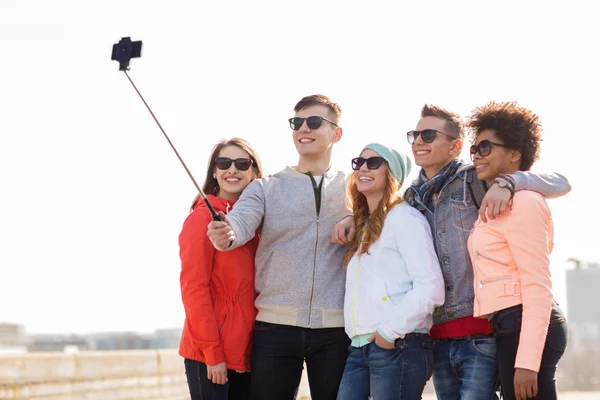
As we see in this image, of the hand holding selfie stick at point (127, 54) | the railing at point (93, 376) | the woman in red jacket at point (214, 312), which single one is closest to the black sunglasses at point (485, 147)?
the hand holding selfie stick at point (127, 54)

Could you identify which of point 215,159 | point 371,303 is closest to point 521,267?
point 371,303

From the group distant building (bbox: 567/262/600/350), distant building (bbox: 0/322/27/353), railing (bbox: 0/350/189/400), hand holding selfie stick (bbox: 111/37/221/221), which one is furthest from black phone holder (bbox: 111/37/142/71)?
distant building (bbox: 567/262/600/350)

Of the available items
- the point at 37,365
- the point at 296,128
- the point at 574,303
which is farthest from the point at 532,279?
the point at 574,303

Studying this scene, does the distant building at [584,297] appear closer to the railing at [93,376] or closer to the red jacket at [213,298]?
the railing at [93,376]

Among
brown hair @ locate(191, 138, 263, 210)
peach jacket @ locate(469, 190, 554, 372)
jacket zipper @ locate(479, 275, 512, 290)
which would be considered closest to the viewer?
peach jacket @ locate(469, 190, 554, 372)

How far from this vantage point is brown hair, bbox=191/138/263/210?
5055 millimetres

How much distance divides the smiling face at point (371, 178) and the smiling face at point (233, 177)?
715 mm

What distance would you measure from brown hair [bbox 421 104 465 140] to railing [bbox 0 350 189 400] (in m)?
5.31

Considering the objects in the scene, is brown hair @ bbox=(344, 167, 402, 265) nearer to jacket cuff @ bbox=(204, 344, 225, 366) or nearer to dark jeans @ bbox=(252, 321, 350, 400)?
dark jeans @ bbox=(252, 321, 350, 400)

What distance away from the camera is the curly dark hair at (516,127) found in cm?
409

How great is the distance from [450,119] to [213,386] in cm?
171

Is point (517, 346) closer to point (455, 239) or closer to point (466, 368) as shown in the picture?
point (466, 368)

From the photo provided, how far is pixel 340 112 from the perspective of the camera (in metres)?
5.07

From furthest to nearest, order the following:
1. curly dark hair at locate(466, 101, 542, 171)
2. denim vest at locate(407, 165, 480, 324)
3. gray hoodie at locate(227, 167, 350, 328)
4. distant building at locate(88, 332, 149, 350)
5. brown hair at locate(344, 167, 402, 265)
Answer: distant building at locate(88, 332, 149, 350), gray hoodie at locate(227, 167, 350, 328), brown hair at locate(344, 167, 402, 265), denim vest at locate(407, 165, 480, 324), curly dark hair at locate(466, 101, 542, 171)
